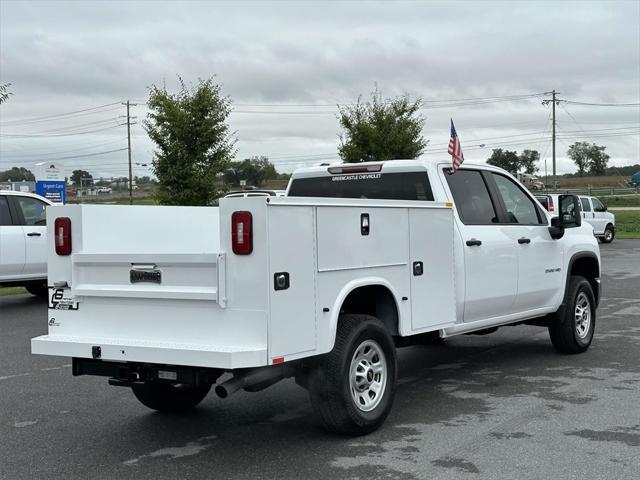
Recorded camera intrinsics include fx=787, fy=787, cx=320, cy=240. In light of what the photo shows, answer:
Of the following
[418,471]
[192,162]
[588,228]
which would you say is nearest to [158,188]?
[192,162]

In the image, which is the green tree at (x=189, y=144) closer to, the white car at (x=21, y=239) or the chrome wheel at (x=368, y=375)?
the white car at (x=21, y=239)

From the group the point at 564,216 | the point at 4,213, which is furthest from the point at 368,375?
the point at 4,213

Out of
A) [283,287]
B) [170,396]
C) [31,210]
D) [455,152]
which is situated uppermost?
[455,152]

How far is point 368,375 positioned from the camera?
5.76m

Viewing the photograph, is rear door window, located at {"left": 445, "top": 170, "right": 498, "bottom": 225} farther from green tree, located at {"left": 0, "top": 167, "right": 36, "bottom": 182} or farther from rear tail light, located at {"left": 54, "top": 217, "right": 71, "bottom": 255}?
green tree, located at {"left": 0, "top": 167, "right": 36, "bottom": 182}

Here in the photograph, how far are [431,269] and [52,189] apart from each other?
2177 cm

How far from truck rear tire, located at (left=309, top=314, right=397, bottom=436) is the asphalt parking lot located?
0.17 metres

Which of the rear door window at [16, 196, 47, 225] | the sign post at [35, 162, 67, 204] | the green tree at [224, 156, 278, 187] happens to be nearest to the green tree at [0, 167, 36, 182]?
the green tree at [224, 156, 278, 187]

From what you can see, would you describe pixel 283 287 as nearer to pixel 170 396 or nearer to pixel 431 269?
pixel 431 269

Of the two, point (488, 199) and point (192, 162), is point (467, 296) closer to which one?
point (488, 199)

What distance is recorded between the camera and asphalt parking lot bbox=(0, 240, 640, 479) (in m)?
5.07

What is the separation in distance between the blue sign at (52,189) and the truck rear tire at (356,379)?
21449 mm

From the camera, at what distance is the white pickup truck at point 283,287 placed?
194 inches

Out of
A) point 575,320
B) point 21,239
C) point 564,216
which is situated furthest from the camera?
point 21,239
